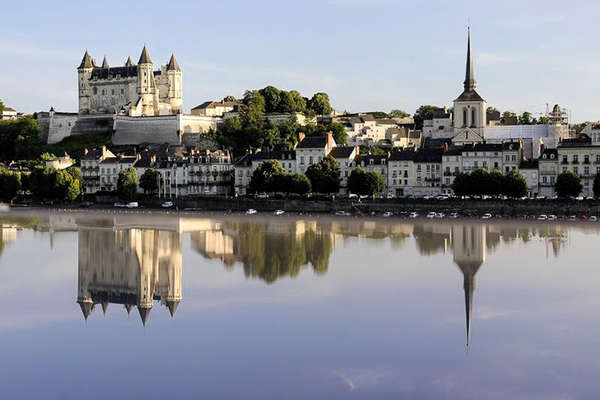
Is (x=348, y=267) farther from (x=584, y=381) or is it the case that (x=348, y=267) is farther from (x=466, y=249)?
(x=584, y=381)

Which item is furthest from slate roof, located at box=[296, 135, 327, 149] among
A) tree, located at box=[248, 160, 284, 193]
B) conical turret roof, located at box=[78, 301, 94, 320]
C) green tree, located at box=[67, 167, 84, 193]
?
conical turret roof, located at box=[78, 301, 94, 320]

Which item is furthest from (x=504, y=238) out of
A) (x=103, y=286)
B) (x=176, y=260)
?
(x=103, y=286)

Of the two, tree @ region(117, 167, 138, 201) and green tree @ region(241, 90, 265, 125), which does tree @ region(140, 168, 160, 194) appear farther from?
green tree @ region(241, 90, 265, 125)

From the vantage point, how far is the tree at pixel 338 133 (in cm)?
6656

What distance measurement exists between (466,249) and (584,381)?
1597 cm

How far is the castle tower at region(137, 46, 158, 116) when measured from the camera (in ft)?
253

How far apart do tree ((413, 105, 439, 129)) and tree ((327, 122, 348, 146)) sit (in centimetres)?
1324

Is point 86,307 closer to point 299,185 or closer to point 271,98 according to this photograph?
point 299,185

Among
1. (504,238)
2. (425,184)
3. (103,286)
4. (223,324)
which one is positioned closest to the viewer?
(223,324)

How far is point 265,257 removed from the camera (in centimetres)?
2733

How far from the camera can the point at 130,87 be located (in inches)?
3081

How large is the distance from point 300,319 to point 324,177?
32.5 m

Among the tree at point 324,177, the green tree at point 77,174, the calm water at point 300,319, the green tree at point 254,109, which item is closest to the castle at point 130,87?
the green tree at point 254,109

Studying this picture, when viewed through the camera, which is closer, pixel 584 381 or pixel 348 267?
pixel 584 381
